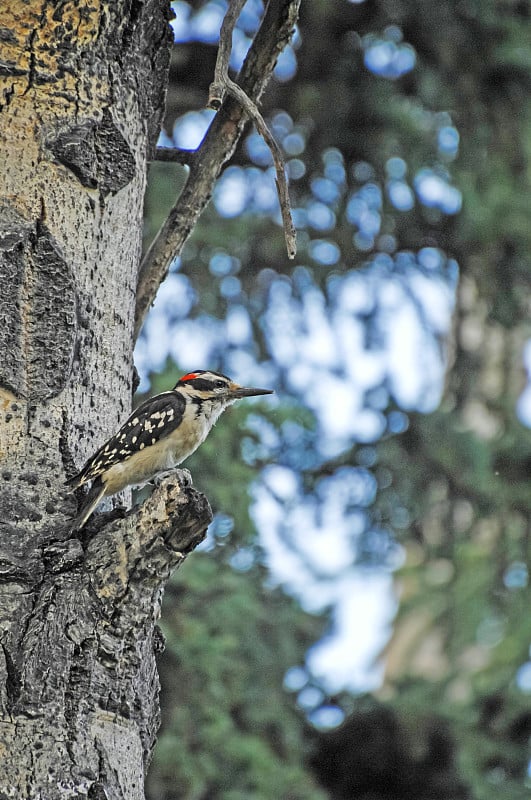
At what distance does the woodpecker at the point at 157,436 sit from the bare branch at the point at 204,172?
0.98 ft

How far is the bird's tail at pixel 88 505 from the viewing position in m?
2.21

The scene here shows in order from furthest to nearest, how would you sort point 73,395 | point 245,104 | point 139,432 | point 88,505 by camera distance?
point 139,432, point 245,104, point 73,395, point 88,505

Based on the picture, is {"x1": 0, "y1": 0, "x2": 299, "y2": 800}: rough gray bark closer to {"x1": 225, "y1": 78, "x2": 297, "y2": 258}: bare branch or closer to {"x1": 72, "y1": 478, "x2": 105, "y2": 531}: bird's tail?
{"x1": 72, "y1": 478, "x2": 105, "y2": 531}: bird's tail

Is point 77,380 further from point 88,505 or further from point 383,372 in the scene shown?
point 383,372

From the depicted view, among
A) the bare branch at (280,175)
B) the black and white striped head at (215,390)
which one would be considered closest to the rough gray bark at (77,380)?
the bare branch at (280,175)

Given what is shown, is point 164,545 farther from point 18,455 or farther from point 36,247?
point 36,247

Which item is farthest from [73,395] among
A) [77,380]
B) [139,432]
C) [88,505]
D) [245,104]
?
[245,104]

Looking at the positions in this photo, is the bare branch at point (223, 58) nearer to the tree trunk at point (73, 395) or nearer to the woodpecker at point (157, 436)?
the tree trunk at point (73, 395)

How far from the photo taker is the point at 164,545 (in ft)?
6.57

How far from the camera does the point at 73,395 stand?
92.5 inches

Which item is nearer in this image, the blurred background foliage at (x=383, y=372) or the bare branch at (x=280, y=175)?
the bare branch at (x=280, y=175)

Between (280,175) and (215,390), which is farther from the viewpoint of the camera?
(215,390)

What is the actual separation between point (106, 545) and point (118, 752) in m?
0.38

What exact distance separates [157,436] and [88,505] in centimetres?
72
